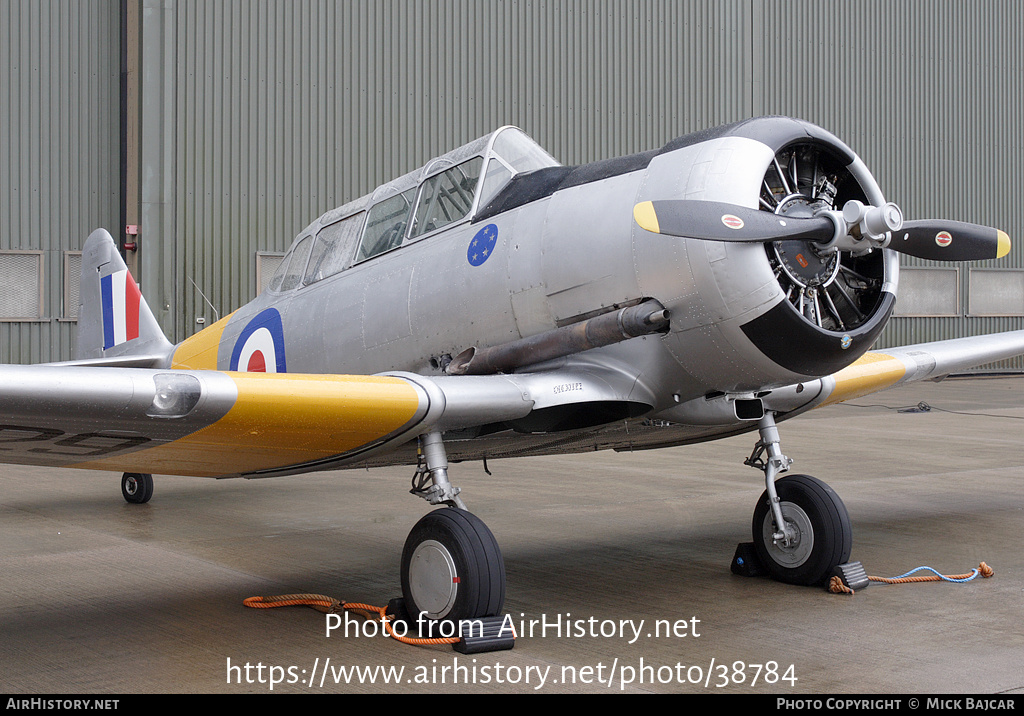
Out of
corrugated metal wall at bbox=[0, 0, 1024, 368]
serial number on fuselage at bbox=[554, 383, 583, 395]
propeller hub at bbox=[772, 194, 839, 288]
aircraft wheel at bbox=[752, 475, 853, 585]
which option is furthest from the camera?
corrugated metal wall at bbox=[0, 0, 1024, 368]

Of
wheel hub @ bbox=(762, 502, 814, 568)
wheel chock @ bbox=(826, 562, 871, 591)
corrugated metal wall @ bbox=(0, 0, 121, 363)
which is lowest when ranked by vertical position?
wheel chock @ bbox=(826, 562, 871, 591)

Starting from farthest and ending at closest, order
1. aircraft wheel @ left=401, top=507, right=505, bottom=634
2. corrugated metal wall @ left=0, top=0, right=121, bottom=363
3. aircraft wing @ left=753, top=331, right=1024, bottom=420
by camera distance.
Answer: corrugated metal wall @ left=0, top=0, right=121, bottom=363
aircraft wing @ left=753, top=331, right=1024, bottom=420
aircraft wheel @ left=401, top=507, right=505, bottom=634

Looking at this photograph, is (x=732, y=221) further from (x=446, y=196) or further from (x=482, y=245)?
(x=446, y=196)

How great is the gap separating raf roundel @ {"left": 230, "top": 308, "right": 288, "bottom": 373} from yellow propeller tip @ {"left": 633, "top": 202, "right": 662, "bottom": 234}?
314 centimetres

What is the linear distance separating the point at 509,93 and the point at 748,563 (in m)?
15.2

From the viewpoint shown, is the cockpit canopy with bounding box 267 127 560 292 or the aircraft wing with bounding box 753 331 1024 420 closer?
the cockpit canopy with bounding box 267 127 560 292

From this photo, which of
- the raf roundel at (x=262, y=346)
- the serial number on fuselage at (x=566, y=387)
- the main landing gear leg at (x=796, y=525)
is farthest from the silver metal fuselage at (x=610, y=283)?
the raf roundel at (x=262, y=346)

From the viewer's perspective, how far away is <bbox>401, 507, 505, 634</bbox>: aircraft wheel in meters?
4.31

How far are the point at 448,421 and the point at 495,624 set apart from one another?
930mm

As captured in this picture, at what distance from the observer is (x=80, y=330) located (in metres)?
9.49

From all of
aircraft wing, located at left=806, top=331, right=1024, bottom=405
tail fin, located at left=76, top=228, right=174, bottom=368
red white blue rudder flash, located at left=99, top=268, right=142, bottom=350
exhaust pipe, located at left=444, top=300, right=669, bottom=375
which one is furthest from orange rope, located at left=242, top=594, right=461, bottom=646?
red white blue rudder flash, located at left=99, top=268, right=142, bottom=350

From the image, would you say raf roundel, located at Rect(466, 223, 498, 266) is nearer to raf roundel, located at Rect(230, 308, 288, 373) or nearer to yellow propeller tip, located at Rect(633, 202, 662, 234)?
yellow propeller tip, located at Rect(633, 202, 662, 234)
